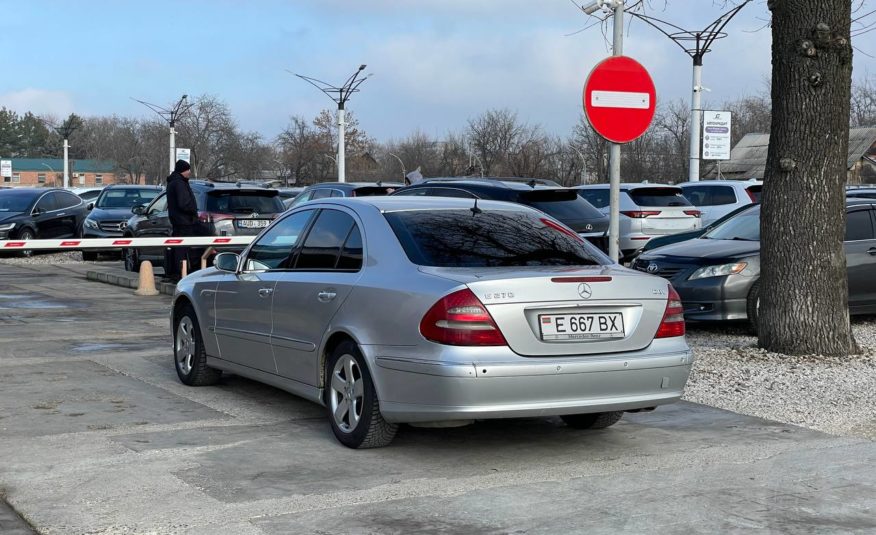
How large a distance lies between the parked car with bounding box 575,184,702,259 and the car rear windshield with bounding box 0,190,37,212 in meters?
14.8

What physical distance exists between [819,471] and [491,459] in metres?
1.79

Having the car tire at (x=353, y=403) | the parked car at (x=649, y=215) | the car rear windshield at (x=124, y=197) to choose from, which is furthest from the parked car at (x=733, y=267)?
the car rear windshield at (x=124, y=197)

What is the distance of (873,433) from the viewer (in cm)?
723

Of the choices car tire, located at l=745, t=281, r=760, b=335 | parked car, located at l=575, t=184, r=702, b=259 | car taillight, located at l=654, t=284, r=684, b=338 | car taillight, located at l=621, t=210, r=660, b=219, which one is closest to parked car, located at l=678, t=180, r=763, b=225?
parked car, located at l=575, t=184, r=702, b=259

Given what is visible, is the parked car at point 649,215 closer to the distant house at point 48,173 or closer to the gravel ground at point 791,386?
the gravel ground at point 791,386

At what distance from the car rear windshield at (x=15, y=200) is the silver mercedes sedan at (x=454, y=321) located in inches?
848

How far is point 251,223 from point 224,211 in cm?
47

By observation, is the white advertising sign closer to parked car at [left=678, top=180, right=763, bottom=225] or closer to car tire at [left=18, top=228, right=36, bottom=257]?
parked car at [left=678, top=180, right=763, bottom=225]

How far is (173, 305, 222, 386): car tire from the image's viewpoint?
8.63 metres

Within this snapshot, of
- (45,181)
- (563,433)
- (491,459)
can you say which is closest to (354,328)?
(491,459)

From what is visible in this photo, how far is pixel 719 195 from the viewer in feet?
75.4

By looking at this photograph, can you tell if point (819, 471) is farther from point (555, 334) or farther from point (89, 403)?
point (89, 403)

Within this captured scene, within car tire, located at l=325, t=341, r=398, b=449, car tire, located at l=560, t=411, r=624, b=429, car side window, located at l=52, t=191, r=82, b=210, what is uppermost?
car side window, located at l=52, t=191, r=82, b=210

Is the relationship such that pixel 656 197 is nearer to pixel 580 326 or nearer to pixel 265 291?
pixel 265 291
